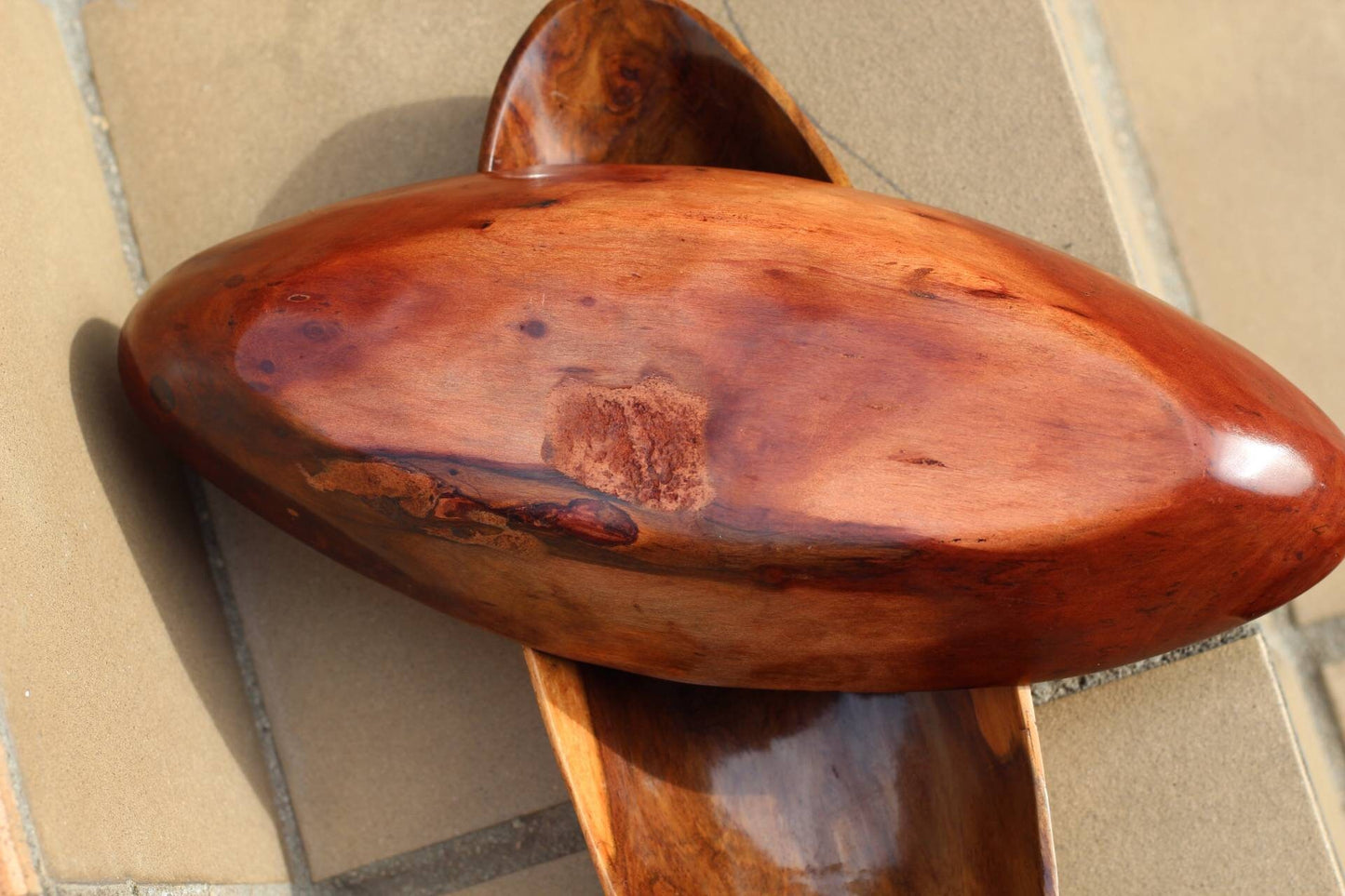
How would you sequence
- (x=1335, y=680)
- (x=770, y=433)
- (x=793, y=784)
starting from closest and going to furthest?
(x=770, y=433), (x=793, y=784), (x=1335, y=680)

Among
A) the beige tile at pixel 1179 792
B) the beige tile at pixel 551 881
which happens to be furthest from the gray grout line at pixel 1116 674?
the beige tile at pixel 551 881

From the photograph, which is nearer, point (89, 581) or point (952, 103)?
point (89, 581)

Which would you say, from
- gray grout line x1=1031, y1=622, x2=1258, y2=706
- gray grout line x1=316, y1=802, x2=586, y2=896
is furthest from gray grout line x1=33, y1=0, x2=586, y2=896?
gray grout line x1=1031, y1=622, x2=1258, y2=706

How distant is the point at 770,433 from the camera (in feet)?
1.30

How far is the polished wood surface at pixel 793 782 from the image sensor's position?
1.55 ft

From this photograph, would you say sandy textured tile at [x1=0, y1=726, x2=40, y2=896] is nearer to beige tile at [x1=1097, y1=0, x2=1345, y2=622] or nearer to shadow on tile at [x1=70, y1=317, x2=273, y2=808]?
shadow on tile at [x1=70, y1=317, x2=273, y2=808]

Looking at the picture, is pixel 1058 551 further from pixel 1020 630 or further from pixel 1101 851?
pixel 1101 851

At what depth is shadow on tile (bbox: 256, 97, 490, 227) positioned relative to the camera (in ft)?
2.07

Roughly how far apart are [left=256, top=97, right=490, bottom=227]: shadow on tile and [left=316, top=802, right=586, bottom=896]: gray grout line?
342 mm

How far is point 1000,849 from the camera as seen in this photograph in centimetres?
47

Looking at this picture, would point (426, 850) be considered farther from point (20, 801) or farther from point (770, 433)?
point (770, 433)

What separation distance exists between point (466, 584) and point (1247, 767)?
1.34ft

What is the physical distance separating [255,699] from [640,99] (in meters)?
0.36

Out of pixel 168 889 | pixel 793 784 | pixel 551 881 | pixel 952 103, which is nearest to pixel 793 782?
pixel 793 784
